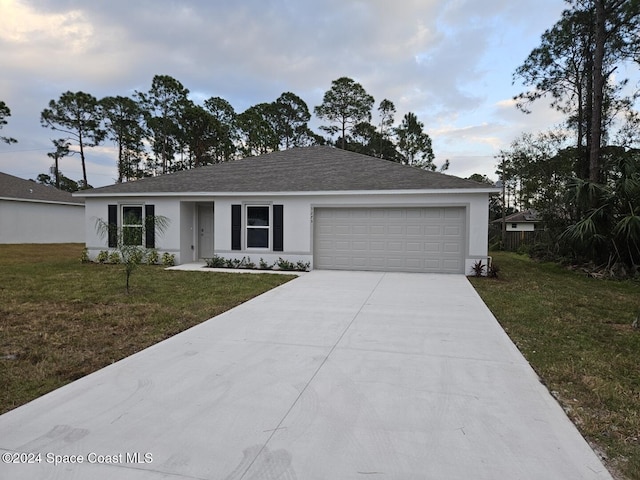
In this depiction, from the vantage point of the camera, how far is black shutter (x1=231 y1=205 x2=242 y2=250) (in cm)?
1232

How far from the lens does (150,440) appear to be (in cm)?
254

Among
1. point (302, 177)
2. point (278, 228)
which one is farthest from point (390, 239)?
point (302, 177)

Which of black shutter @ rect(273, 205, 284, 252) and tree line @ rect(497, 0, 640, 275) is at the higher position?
tree line @ rect(497, 0, 640, 275)

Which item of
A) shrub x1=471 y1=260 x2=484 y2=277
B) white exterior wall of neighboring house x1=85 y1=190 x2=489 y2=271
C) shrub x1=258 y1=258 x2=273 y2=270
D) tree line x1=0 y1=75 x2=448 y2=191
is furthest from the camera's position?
tree line x1=0 y1=75 x2=448 y2=191

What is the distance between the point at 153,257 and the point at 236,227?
3174mm

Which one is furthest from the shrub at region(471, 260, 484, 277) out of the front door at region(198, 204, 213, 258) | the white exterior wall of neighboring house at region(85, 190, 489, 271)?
the front door at region(198, 204, 213, 258)

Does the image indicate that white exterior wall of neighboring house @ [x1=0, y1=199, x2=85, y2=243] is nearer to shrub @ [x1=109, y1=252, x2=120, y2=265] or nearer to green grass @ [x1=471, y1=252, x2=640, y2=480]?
shrub @ [x1=109, y1=252, x2=120, y2=265]

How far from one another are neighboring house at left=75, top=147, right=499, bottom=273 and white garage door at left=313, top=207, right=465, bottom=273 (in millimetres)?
31

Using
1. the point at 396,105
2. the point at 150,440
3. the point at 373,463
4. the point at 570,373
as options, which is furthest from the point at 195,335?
the point at 396,105

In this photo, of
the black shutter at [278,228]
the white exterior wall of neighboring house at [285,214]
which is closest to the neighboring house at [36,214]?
the white exterior wall of neighboring house at [285,214]

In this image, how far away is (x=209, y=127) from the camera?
2673 centimetres

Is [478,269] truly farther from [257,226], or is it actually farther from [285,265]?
[257,226]

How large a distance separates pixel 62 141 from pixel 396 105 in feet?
95.5

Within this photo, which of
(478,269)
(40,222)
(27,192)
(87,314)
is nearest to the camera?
(87,314)
